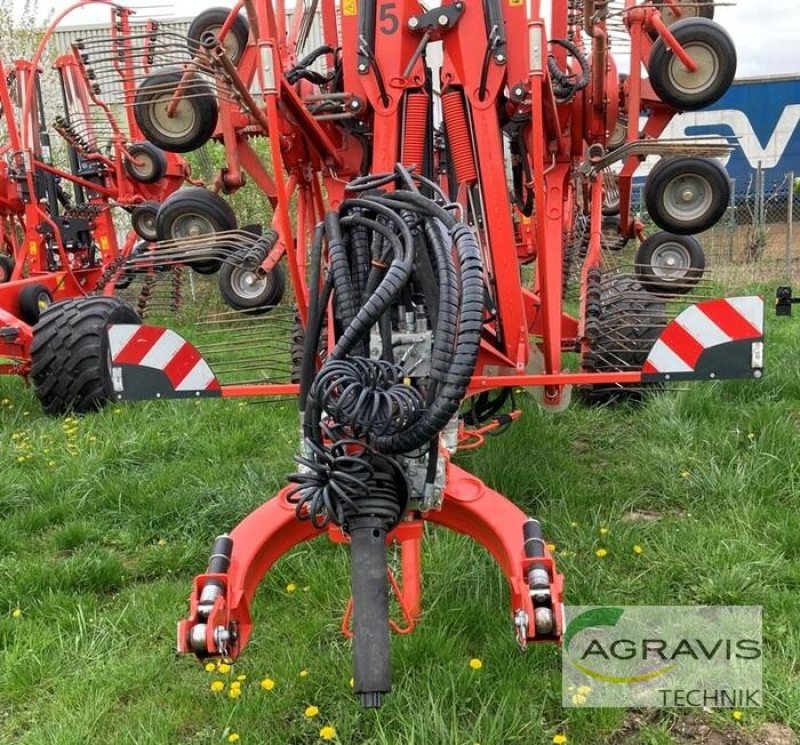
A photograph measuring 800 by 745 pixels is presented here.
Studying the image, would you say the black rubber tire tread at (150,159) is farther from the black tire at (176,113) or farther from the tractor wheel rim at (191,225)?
the black tire at (176,113)

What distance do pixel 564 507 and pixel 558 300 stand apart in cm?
88

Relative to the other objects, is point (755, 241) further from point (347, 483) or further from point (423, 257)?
point (347, 483)

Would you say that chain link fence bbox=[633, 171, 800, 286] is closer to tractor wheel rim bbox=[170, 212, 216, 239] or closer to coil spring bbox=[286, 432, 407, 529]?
tractor wheel rim bbox=[170, 212, 216, 239]

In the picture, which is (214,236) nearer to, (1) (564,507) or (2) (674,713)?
(1) (564,507)

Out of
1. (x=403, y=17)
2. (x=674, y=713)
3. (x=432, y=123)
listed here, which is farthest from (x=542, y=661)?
(x=403, y=17)

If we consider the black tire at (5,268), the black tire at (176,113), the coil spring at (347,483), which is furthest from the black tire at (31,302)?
the coil spring at (347,483)

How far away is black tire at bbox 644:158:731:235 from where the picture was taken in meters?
4.00

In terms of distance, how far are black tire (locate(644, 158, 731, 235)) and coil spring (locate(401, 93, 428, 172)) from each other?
1.60 meters

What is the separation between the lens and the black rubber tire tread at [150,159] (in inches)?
276

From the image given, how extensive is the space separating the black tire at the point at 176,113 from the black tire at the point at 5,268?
518 cm

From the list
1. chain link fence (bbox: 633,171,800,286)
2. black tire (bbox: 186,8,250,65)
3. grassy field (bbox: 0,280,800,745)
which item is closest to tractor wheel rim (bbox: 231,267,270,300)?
grassy field (bbox: 0,280,800,745)

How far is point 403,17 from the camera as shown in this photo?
9.39 ft

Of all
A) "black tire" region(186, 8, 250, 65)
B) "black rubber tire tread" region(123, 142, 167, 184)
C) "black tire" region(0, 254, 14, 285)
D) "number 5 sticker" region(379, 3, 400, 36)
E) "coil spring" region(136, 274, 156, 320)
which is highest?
"black tire" region(186, 8, 250, 65)

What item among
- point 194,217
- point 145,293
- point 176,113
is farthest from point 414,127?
point 145,293
